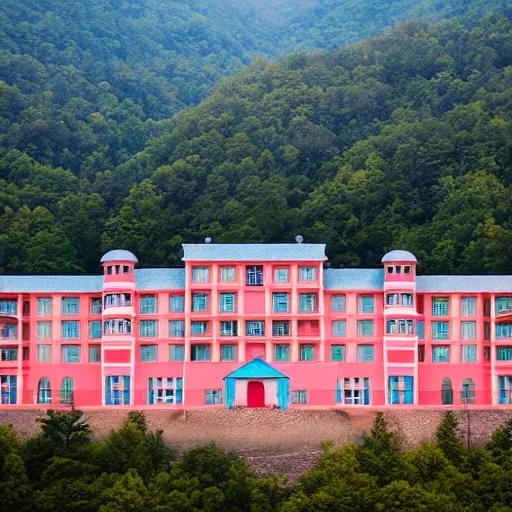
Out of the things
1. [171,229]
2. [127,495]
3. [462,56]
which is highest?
[462,56]

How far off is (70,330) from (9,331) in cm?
274

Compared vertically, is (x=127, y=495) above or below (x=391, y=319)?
below

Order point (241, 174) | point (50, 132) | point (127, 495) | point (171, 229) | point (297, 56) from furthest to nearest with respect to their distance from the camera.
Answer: point (297, 56), point (50, 132), point (241, 174), point (171, 229), point (127, 495)

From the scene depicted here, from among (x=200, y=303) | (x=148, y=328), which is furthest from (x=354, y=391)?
(x=148, y=328)

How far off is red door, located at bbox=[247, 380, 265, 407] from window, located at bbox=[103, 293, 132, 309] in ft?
22.6

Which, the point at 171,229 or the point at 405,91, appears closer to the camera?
the point at 171,229

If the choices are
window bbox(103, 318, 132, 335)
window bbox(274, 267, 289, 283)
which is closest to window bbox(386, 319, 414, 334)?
window bbox(274, 267, 289, 283)

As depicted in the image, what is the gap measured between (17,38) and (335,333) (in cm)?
5838

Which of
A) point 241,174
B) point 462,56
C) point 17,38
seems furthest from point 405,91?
point 17,38

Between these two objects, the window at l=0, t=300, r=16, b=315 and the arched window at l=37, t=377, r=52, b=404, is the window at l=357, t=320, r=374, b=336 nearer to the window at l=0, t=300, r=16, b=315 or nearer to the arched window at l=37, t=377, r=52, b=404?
the arched window at l=37, t=377, r=52, b=404

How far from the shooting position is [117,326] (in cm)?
5803

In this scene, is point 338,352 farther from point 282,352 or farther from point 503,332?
point 503,332

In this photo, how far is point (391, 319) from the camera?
57875 millimetres

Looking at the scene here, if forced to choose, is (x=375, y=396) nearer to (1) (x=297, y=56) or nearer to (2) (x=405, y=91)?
(2) (x=405, y=91)
